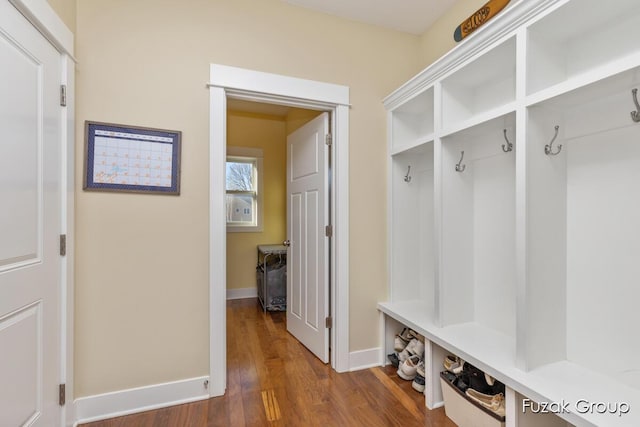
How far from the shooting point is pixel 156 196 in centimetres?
187

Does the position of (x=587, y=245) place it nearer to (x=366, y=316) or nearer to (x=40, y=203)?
(x=366, y=316)

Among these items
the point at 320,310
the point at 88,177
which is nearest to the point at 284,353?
the point at 320,310

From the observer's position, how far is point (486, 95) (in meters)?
1.89

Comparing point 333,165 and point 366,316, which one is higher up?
point 333,165

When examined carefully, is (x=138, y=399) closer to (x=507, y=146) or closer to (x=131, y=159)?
(x=131, y=159)

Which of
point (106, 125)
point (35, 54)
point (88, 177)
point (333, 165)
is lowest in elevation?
point (88, 177)

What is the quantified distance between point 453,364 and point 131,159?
228 centimetres

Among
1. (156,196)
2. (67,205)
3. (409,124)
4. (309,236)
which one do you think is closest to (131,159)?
(156,196)

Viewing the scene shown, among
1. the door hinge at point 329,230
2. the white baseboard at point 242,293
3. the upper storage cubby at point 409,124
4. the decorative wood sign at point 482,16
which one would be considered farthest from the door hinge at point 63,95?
the white baseboard at point 242,293

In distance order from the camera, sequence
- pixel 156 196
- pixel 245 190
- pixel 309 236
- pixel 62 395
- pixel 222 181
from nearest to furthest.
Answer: pixel 62 395 < pixel 156 196 < pixel 222 181 < pixel 309 236 < pixel 245 190

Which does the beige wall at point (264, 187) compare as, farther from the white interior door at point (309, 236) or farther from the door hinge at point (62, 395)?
the door hinge at point (62, 395)

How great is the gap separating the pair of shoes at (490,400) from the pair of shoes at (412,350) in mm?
519

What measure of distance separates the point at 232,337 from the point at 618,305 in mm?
2798

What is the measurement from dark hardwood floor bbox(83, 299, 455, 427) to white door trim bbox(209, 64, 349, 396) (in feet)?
0.53
